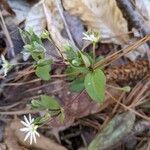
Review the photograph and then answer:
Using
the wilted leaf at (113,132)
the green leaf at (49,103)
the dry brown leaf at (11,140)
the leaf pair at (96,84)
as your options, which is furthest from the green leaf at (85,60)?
the dry brown leaf at (11,140)

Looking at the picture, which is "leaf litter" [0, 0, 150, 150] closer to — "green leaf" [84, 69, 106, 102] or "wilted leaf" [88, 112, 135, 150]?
"wilted leaf" [88, 112, 135, 150]

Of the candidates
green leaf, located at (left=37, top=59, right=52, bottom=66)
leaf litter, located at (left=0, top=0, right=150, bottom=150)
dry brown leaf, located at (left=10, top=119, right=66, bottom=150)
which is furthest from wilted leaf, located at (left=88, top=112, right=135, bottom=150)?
green leaf, located at (left=37, top=59, right=52, bottom=66)

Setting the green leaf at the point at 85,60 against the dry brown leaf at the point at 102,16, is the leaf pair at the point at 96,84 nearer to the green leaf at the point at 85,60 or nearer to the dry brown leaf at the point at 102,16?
the green leaf at the point at 85,60

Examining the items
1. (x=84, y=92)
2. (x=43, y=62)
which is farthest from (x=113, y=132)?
(x=43, y=62)

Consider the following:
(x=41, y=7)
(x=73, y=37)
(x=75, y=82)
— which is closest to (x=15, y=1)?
(x=41, y=7)

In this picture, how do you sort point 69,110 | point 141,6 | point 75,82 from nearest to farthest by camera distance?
point 75,82, point 69,110, point 141,6

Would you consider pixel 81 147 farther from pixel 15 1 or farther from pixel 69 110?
pixel 15 1
